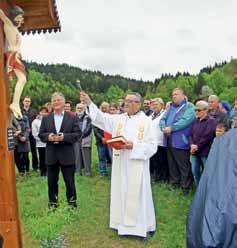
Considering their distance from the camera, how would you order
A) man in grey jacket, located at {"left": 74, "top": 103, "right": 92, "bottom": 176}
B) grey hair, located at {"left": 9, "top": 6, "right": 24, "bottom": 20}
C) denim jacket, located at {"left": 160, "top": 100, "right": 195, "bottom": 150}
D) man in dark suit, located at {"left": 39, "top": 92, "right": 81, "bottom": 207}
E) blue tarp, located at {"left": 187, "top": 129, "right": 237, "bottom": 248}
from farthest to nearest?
1. man in grey jacket, located at {"left": 74, "top": 103, "right": 92, "bottom": 176}
2. denim jacket, located at {"left": 160, "top": 100, "right": 195, "bottom": 150}
3. man in dark suit, located at {"left": 39, "top": 92, "right": 81, "bottom": 207}
4. grey hair, located at {"left": 9, "top": 6, "right": 24, "bottom": 20}
5. blue tarp, located at {"left": 187, "top": 129, "right": 237, "bottom": 248}

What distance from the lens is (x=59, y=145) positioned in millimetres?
7168

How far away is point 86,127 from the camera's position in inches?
448

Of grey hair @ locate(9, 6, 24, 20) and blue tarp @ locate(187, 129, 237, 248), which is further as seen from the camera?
grey hair @ locate(9, 6, 24, 20)

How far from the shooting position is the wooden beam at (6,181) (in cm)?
320

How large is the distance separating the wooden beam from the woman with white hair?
5.40 meters

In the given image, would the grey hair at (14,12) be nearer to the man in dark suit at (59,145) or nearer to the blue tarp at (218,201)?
the blue tarp at (218,201)

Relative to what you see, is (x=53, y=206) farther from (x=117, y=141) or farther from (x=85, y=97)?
(x=85, y=97)

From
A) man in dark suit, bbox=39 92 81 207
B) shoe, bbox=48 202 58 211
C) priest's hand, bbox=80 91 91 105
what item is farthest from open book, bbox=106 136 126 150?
shoe, bbox=48 202 58 211

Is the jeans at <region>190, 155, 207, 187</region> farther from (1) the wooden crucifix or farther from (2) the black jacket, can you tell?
(1) the wooden crucifix

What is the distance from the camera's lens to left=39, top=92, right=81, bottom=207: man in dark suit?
715 centimetres

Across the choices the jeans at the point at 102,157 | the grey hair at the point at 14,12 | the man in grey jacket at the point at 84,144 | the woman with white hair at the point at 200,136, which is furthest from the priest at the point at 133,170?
the jeans at the point at 102,157

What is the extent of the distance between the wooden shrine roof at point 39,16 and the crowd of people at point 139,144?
82 cm

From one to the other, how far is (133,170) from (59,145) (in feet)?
4.54

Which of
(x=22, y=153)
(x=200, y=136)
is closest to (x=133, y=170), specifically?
(x=200, y=136)
